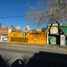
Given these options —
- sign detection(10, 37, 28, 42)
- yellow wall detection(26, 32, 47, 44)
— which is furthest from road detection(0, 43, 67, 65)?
sign detection(10, 37, 28, 42)

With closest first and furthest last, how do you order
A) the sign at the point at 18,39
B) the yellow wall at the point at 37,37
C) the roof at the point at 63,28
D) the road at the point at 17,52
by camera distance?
the road at the point at 17,52 < the roof at the point at 63,28 < the yellow wall at the point at 37,37 < the sign at the point at 18,39

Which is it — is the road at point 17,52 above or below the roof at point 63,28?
below

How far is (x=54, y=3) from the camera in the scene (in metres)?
40.5

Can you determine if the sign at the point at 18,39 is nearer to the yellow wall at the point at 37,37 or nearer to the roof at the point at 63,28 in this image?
the yellow wall at the point at 37,37

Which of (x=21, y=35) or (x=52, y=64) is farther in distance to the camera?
(x=21, y=35)

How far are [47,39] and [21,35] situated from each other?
9.25 m

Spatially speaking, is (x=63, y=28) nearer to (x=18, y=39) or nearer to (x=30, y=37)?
(x=30, y=37)

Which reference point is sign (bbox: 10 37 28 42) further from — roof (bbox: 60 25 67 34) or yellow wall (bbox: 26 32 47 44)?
roof (bbox: 60 25 67 34)

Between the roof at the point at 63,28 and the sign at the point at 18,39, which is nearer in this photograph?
the roof at the point at 63,28

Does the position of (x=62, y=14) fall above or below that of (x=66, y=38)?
above

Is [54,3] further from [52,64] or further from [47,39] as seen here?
[52,64]

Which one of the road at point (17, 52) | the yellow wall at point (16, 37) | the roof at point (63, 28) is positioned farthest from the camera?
the yellow wall at point (16, 37)

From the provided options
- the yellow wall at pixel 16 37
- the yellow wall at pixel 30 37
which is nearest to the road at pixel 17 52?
the yellow wall at pixel 30 37

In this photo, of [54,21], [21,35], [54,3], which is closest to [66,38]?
[54,21]
